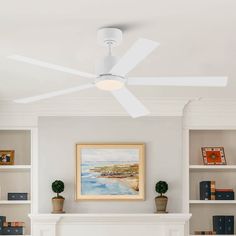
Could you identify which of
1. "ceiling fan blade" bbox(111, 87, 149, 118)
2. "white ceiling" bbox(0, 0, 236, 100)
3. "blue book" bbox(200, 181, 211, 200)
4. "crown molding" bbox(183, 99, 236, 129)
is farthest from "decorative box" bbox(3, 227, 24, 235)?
"ceiling fan blade" bbox(111, 87, 149, 118)

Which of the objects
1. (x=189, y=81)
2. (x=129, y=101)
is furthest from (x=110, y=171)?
(x=189, y=81)

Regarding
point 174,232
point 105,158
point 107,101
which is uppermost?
point 107,101

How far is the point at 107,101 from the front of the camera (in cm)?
651

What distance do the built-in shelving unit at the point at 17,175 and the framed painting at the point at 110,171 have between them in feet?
2.16

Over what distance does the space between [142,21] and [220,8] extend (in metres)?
0.50

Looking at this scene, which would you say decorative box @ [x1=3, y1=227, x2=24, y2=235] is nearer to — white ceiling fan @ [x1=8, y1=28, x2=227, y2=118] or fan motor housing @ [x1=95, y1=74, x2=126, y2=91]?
white ceiling fan @ [x1=8, y1=28, x2=227, y2=118]

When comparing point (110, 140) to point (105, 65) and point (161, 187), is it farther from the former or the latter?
point (105, 65)

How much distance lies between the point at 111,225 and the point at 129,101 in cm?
274

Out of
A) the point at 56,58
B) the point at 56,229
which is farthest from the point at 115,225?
the point at 56,58

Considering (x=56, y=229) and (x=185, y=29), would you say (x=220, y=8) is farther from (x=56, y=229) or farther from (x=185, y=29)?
(x=56, y=229)

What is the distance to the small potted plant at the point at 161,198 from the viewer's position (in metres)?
6.34

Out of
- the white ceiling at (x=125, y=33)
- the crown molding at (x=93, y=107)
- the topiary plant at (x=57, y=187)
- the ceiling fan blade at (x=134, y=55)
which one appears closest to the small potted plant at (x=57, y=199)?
the topiary plant at (x=57, y=187)

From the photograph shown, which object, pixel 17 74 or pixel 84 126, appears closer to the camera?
pixel 17 74

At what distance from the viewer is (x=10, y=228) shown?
654 centimetres
